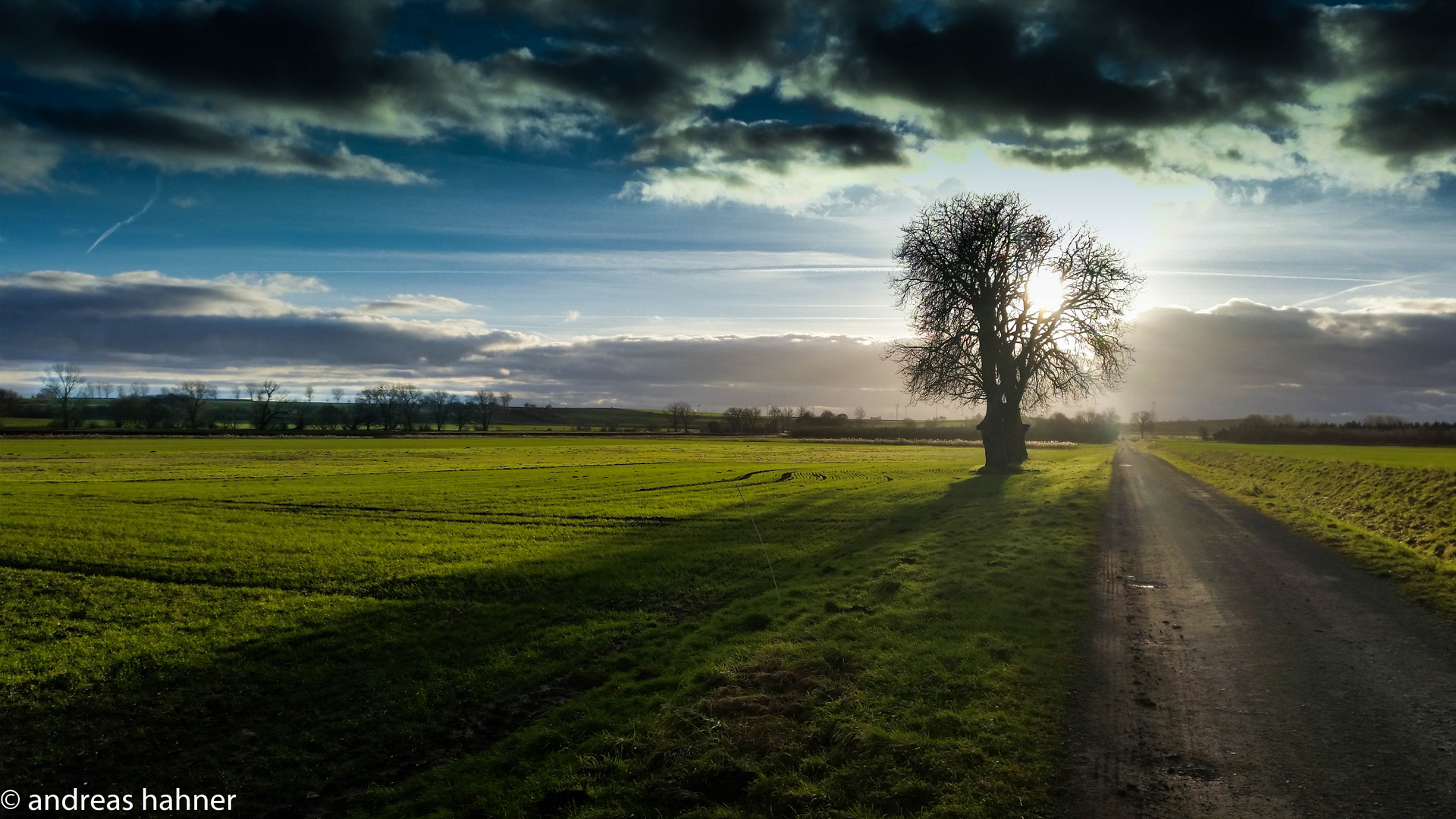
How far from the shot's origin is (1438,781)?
6.25 meters

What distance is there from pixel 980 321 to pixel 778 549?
86.6 feet

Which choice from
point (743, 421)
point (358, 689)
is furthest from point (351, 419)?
point (358, 689)

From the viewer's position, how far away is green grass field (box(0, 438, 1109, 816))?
7.24 meters

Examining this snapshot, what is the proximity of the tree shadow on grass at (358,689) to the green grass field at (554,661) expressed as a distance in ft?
0.18

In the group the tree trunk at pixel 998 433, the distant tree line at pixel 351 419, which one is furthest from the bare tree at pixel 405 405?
the tree trunk at pixel 998 433

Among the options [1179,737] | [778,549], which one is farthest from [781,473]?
[1179,737]

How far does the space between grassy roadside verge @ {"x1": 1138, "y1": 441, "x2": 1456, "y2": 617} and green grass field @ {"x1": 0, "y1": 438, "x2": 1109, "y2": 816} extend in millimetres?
6336

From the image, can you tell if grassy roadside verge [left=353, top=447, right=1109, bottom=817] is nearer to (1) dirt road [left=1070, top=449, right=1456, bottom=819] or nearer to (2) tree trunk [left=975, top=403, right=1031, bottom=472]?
(1) dirt road [left=1070, top=449, right=1456, bottom=819]

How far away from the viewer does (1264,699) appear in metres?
8.22

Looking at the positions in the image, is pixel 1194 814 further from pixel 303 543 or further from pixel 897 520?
pixel 303 543

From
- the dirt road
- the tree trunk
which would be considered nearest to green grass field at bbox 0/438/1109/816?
the dirt road

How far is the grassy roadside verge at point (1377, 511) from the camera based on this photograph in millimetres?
14766

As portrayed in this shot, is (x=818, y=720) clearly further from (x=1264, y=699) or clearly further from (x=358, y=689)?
(x=358, y=689)

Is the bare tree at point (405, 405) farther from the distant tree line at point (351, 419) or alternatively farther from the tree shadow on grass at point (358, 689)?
the tree shadow on grass at point (358, 689)
